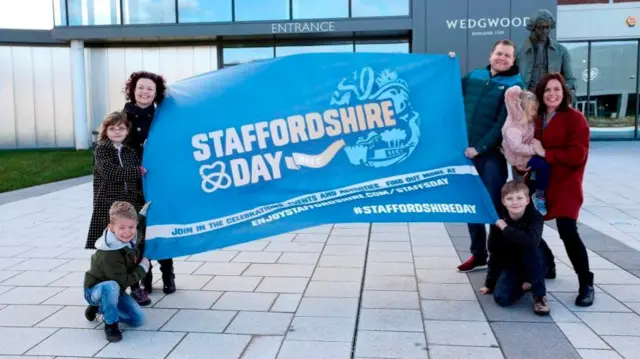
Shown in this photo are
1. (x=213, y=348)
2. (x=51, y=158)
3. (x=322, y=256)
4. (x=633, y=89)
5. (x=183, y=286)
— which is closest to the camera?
(x=213, y=348)

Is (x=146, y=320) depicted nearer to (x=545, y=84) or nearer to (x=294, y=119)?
(x=294, y=119)

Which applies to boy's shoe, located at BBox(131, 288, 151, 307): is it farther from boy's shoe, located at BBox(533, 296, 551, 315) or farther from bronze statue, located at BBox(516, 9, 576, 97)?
bronze statue, located at BBox(516, 9, 576, 97)

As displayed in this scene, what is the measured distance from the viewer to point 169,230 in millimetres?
4191

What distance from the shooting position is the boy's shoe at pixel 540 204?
4246mm

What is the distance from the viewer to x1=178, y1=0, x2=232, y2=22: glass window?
59.1 feet

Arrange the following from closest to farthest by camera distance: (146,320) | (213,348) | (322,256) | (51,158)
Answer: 1. (213,348)
2. (146,320)
3. (322,256)
4. (51,158)

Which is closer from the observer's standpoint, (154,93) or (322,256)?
(154,93)

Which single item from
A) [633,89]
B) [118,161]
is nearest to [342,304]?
[118,161]

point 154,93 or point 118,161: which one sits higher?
point 154,93

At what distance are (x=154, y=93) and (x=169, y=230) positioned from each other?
102 centimetres

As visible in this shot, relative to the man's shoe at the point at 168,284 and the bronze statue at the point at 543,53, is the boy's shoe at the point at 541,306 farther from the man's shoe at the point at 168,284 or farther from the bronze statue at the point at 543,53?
the man's shoe at the point at 168,284

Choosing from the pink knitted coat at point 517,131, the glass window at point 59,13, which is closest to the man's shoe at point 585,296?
the pink knitted coat at point 517,131

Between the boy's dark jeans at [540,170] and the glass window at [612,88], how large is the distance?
18.3 meters

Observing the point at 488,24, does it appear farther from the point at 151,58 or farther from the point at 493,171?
the point at 493,171
